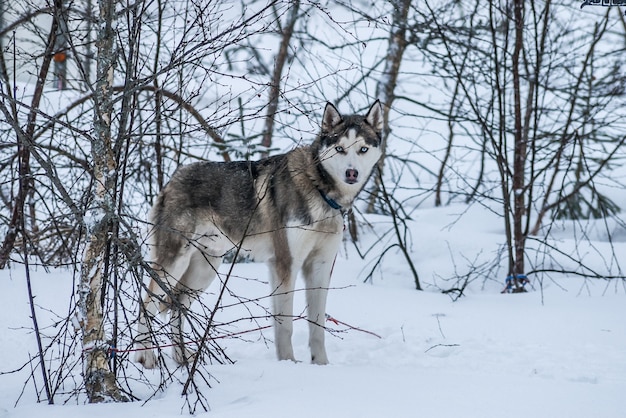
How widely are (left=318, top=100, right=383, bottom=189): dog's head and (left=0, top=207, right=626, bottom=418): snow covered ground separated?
1202mm

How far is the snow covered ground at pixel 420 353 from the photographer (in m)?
3.38

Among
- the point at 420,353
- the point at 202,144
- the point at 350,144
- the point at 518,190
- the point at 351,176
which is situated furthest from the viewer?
the point at 202,144

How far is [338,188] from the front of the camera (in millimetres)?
5070

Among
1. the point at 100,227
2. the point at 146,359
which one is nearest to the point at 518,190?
the point at 146,359

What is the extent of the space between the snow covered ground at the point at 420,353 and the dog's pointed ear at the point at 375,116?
1.60m

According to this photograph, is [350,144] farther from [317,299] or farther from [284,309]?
[284,309]

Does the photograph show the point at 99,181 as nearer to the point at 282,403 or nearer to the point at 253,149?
the point at 282,403

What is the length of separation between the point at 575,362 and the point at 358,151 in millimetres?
1965

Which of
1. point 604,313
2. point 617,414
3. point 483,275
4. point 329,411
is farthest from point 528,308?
point 329,411

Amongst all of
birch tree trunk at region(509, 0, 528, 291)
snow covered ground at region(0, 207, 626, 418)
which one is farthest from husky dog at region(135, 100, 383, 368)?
birch tree trunk at region(509, 0, 528, 291)

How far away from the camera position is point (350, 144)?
4.99m

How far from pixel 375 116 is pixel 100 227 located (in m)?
2.39

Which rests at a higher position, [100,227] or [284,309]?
[100,227]

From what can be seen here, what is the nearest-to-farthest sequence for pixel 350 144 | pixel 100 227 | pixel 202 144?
pixel 100 227, pixel 350 144, pixel 202 144
